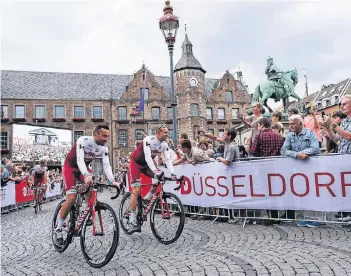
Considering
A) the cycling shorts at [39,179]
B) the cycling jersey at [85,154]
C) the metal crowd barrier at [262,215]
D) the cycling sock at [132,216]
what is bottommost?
the metal crowd barrier at [262,215]

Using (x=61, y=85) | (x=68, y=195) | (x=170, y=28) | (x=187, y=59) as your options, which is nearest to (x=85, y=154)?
(x=68, y=195)

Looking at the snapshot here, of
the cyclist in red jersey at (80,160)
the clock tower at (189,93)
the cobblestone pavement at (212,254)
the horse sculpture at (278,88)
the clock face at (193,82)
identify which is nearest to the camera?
the cobblestone pavement at (212,254)

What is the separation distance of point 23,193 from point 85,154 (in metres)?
12.1

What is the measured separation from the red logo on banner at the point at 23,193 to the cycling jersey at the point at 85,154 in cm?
1080

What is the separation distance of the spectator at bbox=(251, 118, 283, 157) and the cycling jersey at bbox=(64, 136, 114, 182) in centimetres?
337

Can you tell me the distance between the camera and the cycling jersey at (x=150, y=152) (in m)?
6.44

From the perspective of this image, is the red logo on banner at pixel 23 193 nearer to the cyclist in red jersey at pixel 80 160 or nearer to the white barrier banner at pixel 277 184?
the white barrier banner at pixel 277 184

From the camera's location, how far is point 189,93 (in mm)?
49594

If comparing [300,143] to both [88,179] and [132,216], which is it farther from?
[88,179]

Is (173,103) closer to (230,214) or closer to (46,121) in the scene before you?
(230,214)

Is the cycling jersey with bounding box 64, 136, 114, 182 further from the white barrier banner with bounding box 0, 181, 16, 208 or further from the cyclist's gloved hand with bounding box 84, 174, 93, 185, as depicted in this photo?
the white barrier banner with bounding box 0, 181, 16, 208

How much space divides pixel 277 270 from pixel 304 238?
1.88 metres

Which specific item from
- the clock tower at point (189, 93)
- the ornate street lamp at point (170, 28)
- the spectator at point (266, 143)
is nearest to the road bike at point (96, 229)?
the spectator at point (266, 143)

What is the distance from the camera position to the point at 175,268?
14.6 ft
